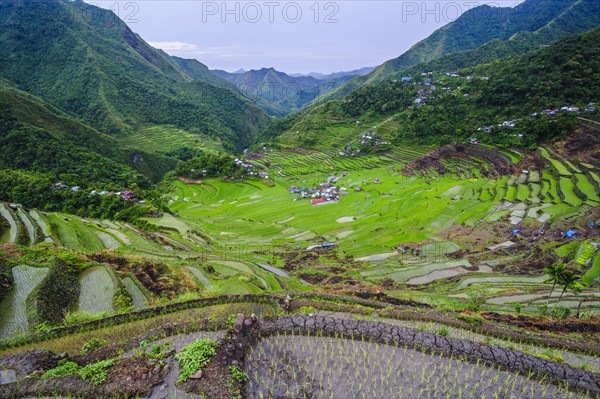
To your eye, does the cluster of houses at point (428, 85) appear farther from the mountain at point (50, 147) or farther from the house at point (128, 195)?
the mountain at point (50, 147)

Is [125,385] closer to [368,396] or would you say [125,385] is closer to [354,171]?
[368,396]

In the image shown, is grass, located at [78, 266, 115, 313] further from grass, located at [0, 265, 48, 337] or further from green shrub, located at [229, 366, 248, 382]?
green shrub, located at [229, 366, 248, 382]

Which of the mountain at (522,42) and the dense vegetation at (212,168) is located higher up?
the mountain at (522,42)

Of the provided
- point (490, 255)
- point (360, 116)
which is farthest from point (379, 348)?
point (360, 116)

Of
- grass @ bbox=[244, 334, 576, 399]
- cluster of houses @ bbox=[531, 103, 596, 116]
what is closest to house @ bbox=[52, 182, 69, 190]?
grass @ bbox=[244, 334, 576, 399]

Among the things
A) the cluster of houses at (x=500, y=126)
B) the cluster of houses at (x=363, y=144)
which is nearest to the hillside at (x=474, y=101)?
the cluster of houses at (x=500, y=126)

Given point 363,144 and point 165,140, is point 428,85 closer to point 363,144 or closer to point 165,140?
point 363,144
